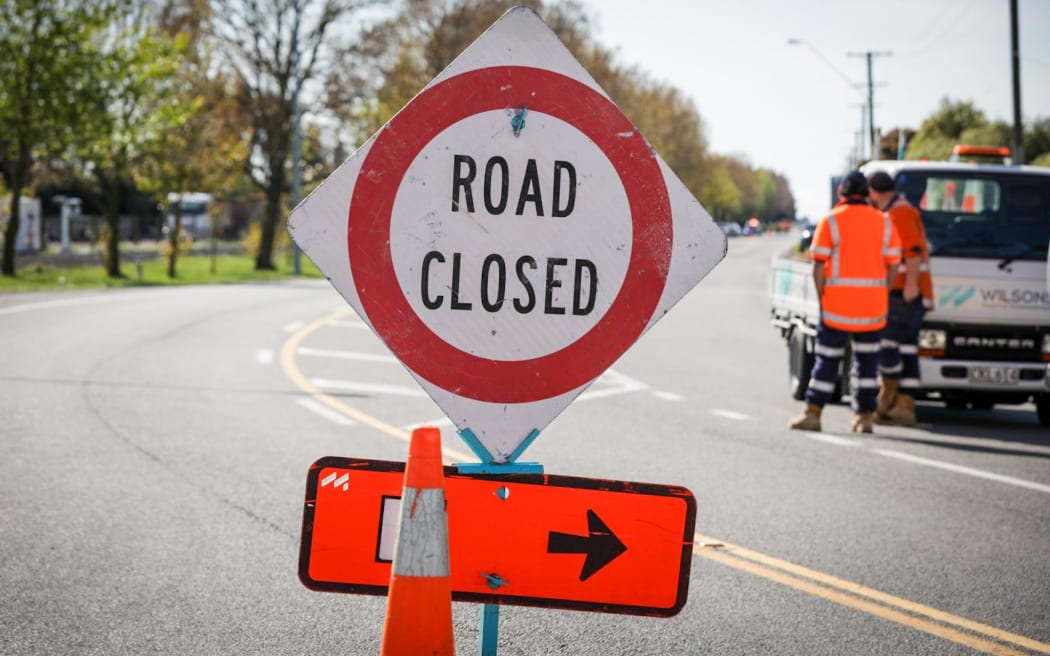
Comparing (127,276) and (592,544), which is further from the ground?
(127,276)

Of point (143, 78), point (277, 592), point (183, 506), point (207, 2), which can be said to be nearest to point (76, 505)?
point (183, 506)

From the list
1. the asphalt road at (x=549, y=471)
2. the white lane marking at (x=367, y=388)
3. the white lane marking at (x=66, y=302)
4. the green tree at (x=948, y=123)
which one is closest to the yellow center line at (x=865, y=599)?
the asphalt road at (x=549, y=471)

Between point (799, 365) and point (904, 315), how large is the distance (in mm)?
1583

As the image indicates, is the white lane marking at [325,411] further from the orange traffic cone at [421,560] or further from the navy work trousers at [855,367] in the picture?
the orange traffic cone at [421,560]

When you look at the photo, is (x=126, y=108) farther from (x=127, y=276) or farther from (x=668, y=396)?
(x=668, y=396)

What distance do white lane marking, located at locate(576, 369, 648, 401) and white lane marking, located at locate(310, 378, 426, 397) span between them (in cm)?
160

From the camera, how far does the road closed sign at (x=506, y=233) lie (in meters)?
3.36

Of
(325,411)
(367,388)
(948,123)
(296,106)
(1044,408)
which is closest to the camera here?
(325,411)

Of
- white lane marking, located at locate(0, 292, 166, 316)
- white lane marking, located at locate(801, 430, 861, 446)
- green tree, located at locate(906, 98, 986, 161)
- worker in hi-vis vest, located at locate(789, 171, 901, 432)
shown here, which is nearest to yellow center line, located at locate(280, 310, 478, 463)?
white lane marking, located at locate(801, 430, 861, 446)

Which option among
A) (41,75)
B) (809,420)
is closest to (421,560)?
(809,420)

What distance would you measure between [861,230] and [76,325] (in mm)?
12791

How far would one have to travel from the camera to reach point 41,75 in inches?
1344

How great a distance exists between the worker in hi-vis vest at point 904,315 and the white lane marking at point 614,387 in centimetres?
271

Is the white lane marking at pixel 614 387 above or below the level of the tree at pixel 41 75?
below
